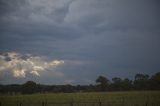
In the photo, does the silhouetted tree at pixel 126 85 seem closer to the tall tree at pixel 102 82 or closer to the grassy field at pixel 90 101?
the tall tree at pixel 102 82

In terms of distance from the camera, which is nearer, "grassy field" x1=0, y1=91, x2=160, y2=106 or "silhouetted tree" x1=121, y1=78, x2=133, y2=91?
"grassy field" x1=0, y1=91, x2=160, y2=106

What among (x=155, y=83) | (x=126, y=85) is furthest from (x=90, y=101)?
(x=155, y=83)

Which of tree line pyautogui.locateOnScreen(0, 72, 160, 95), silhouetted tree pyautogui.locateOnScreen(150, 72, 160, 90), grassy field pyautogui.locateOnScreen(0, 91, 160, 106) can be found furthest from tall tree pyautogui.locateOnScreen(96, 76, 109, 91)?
grassy field pyautogui.locateOnScreen(0, 91, 160, 106)

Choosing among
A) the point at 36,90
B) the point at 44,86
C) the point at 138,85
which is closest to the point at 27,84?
the point at 36,90

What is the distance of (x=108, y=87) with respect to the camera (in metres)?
142

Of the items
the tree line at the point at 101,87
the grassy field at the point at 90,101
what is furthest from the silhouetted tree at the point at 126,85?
the grassy field at the point at 90,101

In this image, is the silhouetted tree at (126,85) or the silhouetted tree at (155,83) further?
the silhouetted tree at (126,85)

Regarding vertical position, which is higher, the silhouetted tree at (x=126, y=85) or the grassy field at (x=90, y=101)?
the silhouetted tree at (x=126, y=85)

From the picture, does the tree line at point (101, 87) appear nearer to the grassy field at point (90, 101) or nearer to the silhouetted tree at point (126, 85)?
the silhouetted tree at point (126, 85)

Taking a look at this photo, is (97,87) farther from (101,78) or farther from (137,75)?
(137,75)

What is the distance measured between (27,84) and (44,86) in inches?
828

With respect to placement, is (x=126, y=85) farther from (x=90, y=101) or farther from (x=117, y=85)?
(x=90, y=101)

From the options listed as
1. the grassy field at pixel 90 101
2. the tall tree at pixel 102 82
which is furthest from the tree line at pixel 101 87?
the grassy field at pixel 90 101

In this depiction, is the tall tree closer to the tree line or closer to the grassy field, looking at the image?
the tree line
